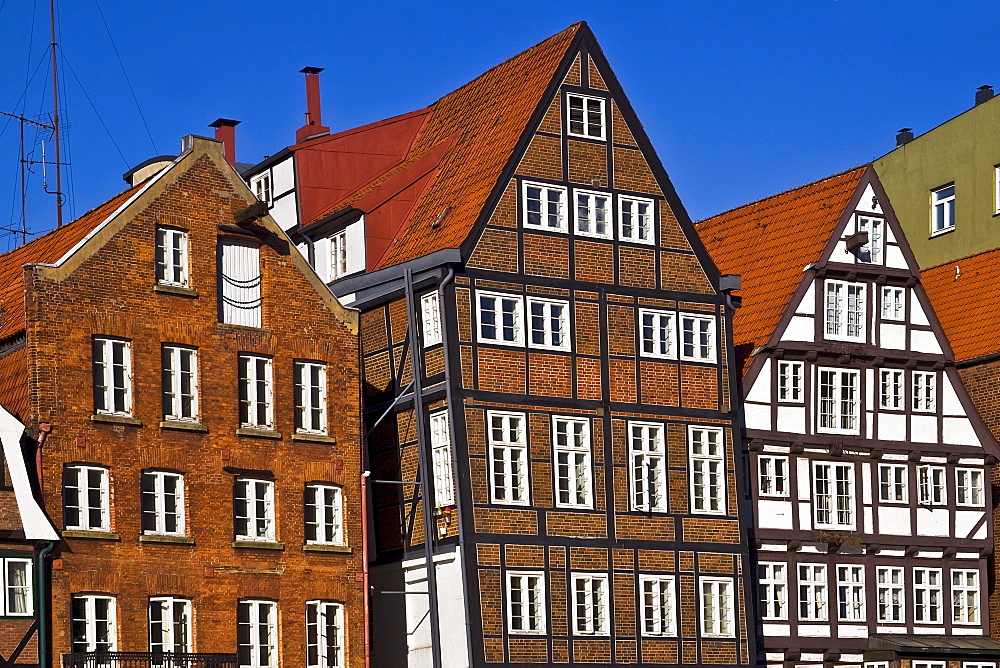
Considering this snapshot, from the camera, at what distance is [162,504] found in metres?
48.3

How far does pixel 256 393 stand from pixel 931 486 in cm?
2141

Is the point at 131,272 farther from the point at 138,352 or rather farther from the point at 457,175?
the point at 457,175

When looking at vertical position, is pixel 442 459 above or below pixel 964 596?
above

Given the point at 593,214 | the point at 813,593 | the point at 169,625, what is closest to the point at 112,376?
the point at 169,625

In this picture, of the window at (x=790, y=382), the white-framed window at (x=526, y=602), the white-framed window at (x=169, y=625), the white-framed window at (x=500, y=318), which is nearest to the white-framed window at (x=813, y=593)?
the window at (x=790, y=382)

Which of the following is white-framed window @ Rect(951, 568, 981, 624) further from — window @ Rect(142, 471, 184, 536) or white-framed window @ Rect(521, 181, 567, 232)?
window @ Rect(142, 471, 184, 536)

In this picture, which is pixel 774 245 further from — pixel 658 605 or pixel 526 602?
pixel 526 602

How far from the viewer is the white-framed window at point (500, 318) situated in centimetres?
5300

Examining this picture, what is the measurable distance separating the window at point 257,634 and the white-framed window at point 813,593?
16.3 metres

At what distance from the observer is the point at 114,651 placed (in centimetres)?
4638

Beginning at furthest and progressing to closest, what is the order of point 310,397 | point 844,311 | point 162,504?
point 844,311 < point 310,397 < point 162,504

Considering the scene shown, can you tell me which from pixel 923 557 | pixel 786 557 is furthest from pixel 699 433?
pixel 923 557

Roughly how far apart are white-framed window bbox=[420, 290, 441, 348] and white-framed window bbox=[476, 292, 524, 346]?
3.44 feet

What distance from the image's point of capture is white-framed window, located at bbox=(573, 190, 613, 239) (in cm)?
5512
